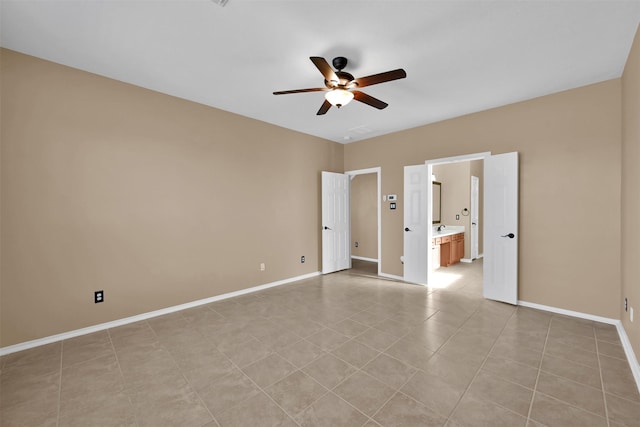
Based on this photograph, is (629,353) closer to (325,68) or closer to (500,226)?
(500,226)

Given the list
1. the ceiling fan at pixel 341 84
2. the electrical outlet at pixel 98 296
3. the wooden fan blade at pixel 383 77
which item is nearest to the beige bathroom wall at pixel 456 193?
the ceiling fan at pixel 341 84

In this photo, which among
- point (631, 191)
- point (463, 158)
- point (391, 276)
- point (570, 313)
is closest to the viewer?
point (631, 191)

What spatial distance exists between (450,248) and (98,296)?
6386mm

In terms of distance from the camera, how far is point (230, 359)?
7.94ft

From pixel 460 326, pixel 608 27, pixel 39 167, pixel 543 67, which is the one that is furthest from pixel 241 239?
pixel 608 27

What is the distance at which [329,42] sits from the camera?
2.40 m

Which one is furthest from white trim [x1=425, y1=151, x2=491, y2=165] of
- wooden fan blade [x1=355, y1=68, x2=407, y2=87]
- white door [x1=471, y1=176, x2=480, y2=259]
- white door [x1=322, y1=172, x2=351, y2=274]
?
white door [x1=471, y1=176, x2=480, y2=259]

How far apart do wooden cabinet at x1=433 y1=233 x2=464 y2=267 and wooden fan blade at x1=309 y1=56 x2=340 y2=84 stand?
438 cm

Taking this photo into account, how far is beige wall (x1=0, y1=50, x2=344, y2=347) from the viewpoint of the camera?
2582 mm

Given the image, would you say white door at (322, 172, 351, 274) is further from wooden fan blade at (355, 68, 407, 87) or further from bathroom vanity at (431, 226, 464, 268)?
wooden fan blade at (355, 68, 407, 87)

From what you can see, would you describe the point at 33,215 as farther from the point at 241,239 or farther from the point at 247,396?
the point at 247,396

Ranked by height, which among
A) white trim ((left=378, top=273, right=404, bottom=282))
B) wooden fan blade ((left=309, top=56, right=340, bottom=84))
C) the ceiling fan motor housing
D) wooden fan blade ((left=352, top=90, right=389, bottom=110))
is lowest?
white trim ((left=378, top=273, right=404, bottom=282))

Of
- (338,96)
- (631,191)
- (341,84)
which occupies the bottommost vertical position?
(631,191)

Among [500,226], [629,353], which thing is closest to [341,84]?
[500,226]
